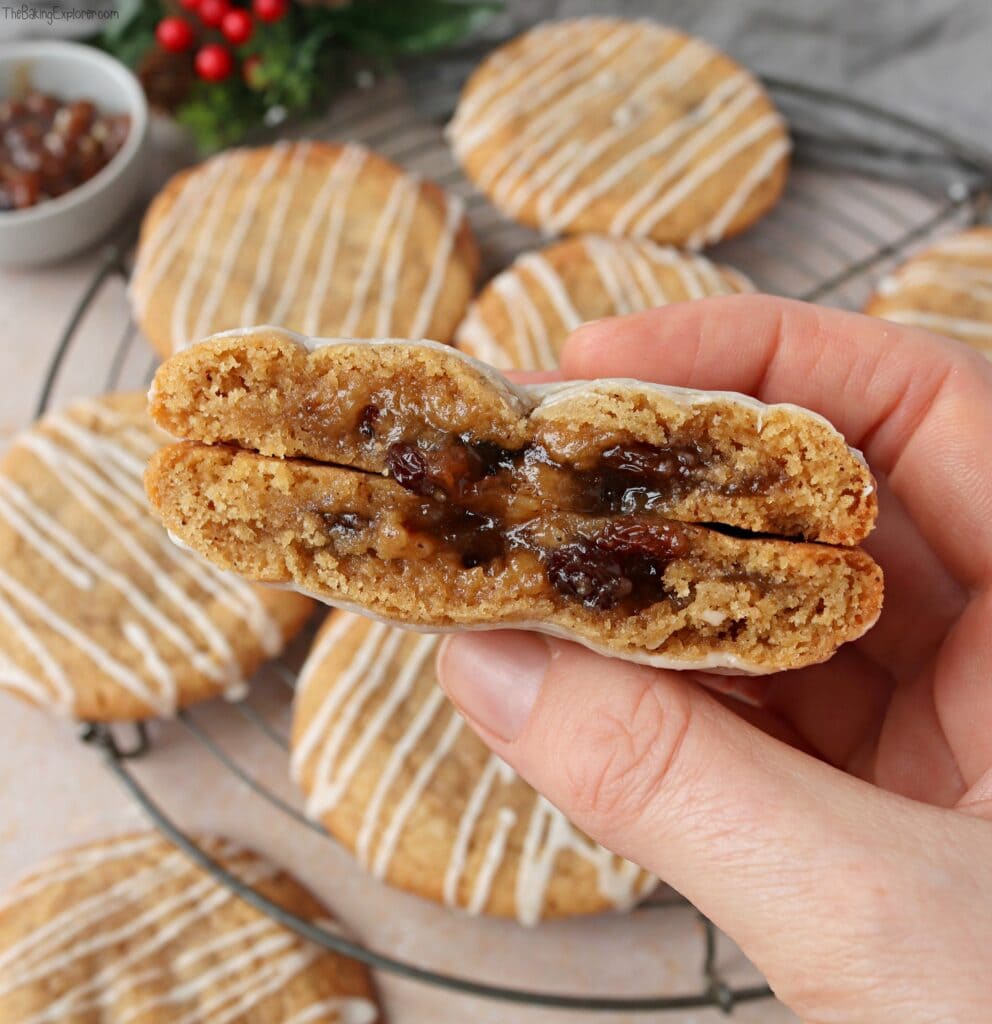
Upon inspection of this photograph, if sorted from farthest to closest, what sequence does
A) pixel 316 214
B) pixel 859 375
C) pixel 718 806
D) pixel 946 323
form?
1. pixel 316 214
2. pixel 946 323
3. pixel 859 375
4. pixel 718 806


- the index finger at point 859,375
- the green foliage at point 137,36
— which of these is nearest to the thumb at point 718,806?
the index finger at point 859,375

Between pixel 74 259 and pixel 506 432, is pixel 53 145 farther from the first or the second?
pixel 506 432

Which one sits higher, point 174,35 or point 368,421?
point 174,35

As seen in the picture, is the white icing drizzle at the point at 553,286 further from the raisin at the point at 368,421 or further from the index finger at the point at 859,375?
the raisin at the point at 368,421

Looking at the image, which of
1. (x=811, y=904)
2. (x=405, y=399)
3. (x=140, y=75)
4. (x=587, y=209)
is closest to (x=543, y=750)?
(x=811, y=904)

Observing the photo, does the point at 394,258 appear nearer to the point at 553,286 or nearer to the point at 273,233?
the point at 273,233

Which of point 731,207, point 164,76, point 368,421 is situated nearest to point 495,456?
point 368,421

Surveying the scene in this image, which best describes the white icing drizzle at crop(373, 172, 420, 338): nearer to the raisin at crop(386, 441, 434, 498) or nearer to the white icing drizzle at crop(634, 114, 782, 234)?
the white icing drizzle at crop(634, 114, 782, 234)
